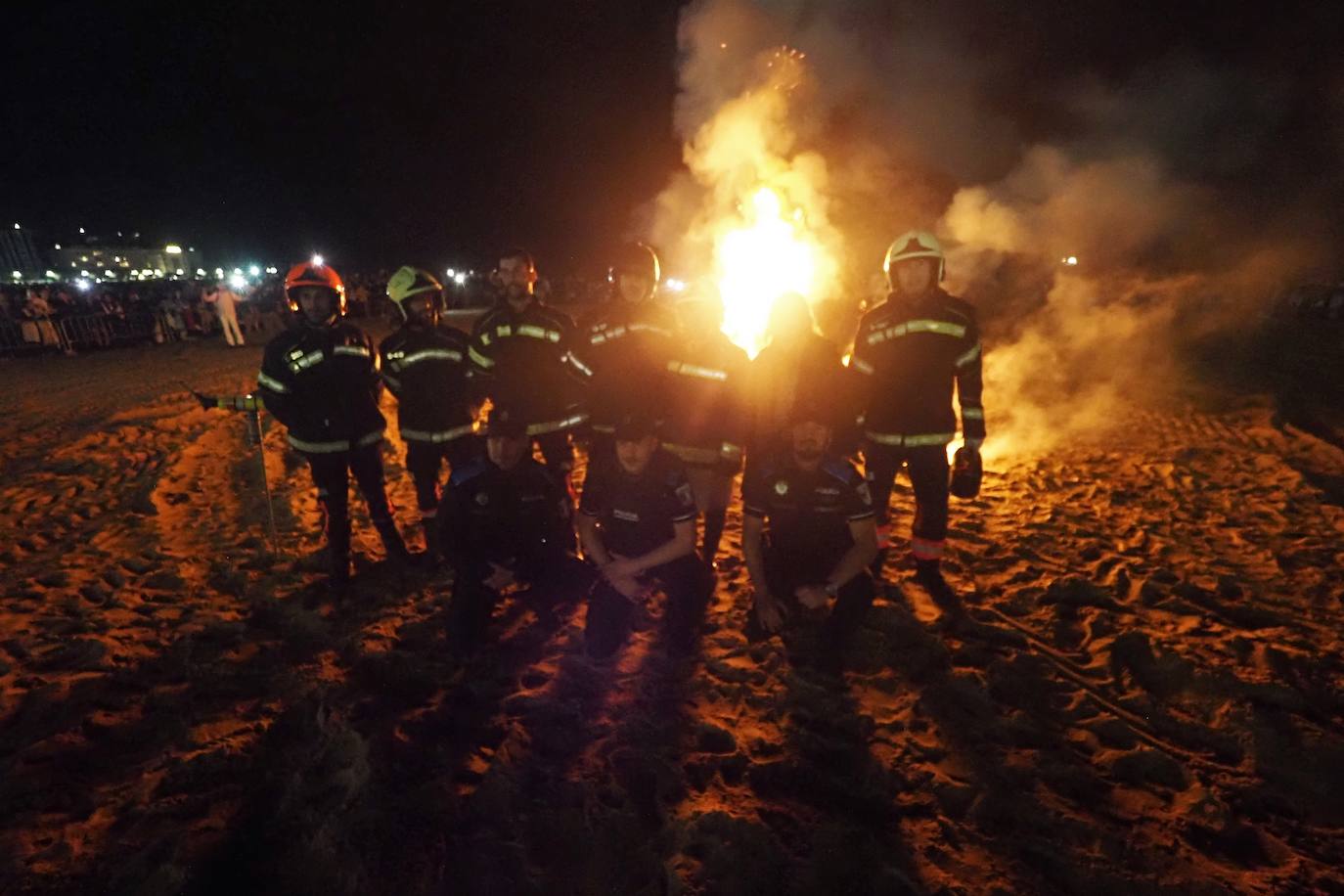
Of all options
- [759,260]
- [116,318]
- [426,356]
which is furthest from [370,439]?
[116,318]

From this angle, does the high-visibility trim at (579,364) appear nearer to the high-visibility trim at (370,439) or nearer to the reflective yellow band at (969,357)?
the high-visibility trim at (370,439)

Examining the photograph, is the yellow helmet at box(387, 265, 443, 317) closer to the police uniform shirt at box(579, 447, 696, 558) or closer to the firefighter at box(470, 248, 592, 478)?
the firefighter at box(470, 248, 592, 478)

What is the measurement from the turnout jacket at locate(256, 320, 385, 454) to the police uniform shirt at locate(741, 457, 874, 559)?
2838 millimetres

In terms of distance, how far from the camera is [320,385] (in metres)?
4.46

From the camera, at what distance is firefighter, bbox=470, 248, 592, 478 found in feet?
15.5

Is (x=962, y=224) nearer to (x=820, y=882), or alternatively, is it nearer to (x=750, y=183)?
(x=750, y=183)

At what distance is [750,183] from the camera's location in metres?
11.2

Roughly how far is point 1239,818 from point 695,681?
8.64 feet

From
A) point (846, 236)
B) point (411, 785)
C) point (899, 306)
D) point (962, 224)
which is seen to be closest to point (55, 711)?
point (411, 785)

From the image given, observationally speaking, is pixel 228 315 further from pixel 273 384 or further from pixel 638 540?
pixel 638 540

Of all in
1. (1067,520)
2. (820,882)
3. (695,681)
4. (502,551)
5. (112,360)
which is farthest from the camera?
(112,360)

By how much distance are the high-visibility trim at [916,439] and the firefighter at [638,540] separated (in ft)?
5.01

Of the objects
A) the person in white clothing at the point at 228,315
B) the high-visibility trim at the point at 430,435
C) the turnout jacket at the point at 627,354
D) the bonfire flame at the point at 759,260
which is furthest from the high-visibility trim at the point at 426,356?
the person in white clothing at the point at 228,315

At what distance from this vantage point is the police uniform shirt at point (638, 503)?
12.8 ft
